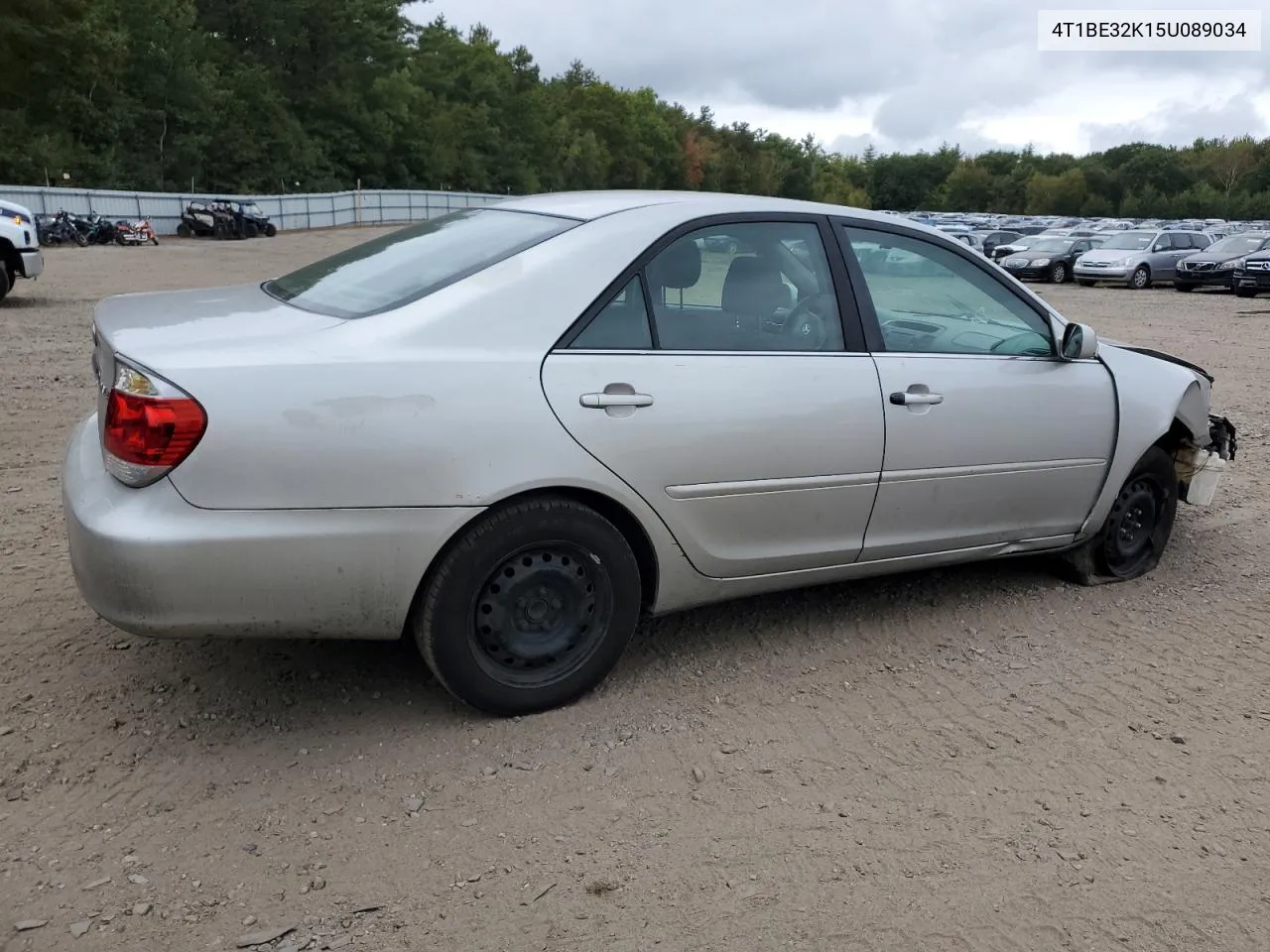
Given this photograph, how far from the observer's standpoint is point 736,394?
3.58 meters

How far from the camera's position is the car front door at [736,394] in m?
3.41

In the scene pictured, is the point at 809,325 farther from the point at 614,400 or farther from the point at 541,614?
the point at 541,614

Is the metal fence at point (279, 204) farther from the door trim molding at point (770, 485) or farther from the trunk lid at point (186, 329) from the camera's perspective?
the door trim molding at point (770, 485)

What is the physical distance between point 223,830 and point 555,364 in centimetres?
156

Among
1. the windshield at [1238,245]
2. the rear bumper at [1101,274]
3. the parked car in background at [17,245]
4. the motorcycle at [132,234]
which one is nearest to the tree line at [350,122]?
the motorcycle at [132,234]

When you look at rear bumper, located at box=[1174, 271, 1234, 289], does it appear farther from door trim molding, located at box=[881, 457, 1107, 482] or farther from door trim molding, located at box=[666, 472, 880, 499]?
door trim molding, located at box=[666, 472, 880, 499]

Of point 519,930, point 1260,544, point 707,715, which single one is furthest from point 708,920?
point 1260,544

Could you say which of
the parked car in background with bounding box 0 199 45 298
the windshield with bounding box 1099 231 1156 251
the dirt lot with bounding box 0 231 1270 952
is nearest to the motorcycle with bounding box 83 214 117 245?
the parked car in background with bounding box 0 199 45 298

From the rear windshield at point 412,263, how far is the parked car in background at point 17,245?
10.8 m

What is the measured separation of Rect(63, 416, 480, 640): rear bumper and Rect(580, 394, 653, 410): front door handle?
19.1 inches

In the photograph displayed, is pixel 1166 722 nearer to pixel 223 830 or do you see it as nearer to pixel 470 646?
pixel 470 646

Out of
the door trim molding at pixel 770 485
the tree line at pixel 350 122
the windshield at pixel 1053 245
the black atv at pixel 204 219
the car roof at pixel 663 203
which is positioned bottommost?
the door trim molding at pixel 770 485

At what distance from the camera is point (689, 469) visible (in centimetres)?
350

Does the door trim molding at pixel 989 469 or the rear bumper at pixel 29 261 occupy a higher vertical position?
the rear bumper at pixel 29 261
